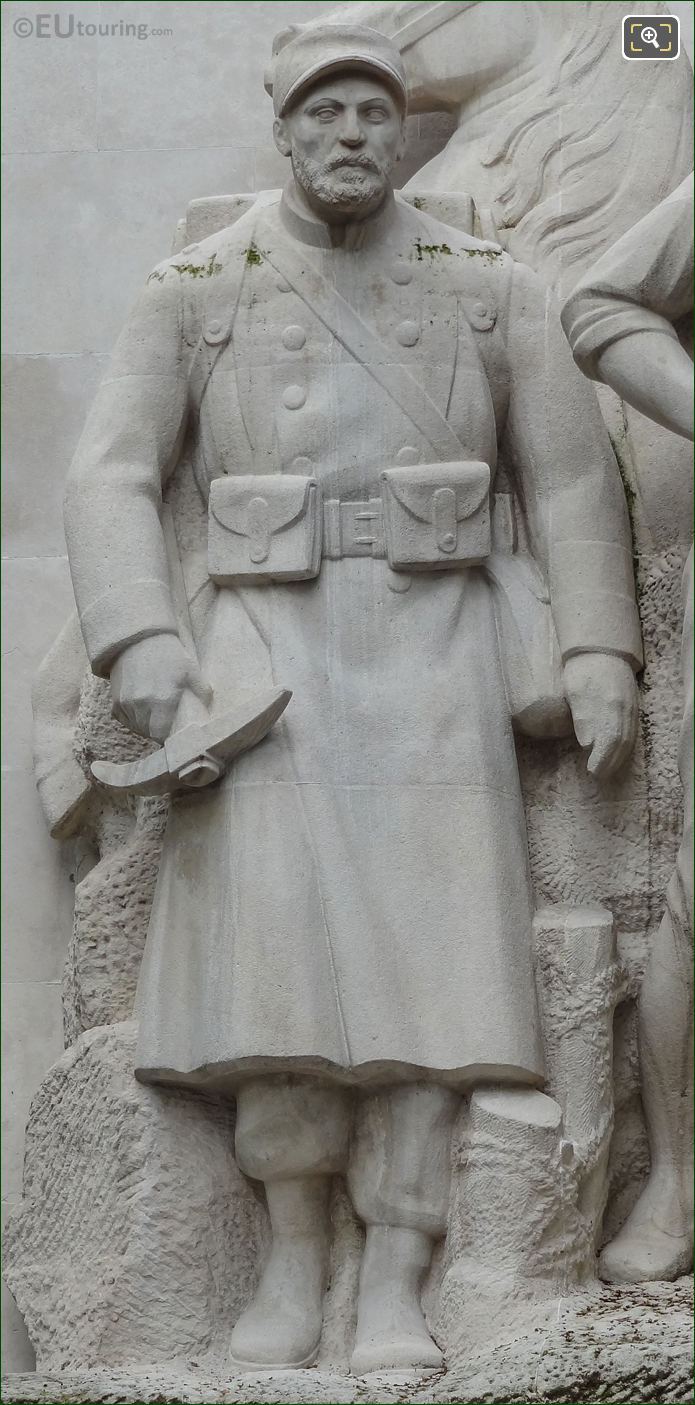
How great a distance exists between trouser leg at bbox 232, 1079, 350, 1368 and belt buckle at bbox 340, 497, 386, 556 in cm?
120

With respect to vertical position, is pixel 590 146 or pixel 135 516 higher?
pixel 590 146

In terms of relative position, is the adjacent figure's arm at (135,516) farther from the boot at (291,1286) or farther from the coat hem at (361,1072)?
the boot at (291,1286)

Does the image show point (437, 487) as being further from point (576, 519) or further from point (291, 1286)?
point (291, 1286)

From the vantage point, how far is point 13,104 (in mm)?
7574

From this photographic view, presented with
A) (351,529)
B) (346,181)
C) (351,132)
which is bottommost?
(351,529)

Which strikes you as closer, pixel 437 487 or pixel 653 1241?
pixel 653 1241

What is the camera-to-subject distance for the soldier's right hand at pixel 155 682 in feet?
21.0

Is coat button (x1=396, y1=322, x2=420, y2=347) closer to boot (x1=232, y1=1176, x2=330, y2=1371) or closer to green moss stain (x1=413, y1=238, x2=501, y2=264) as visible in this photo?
green moss stain (x1=413, y1=238, x2=501, y2=264)

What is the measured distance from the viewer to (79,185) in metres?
7.52

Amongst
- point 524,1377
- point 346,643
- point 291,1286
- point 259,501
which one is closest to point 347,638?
point 346,643

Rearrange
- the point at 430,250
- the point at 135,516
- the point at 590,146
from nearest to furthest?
the point at 135,516, the point at 430,250, the point at 590,146

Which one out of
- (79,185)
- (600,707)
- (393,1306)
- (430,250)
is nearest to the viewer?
(393,1306)

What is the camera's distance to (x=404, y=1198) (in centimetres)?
627

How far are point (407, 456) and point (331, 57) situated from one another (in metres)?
0.90
